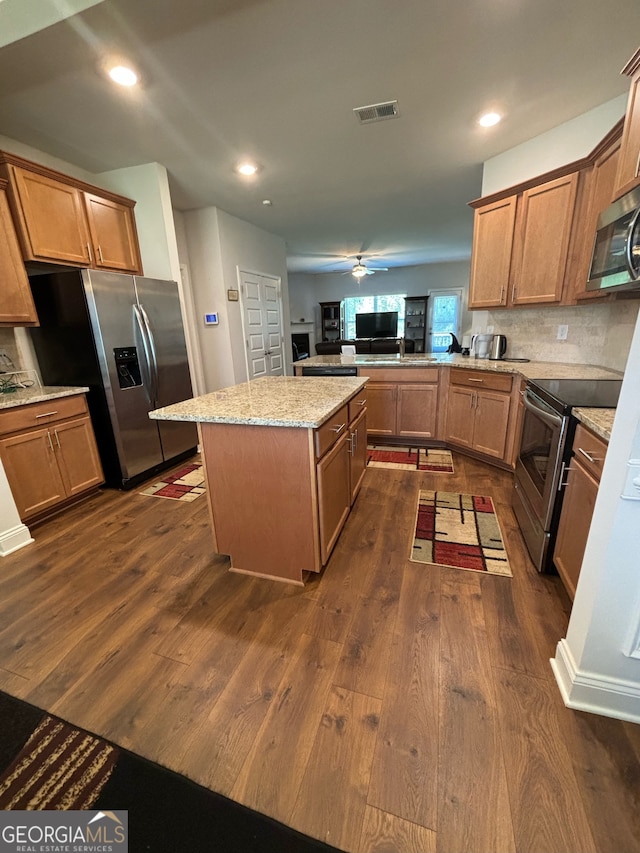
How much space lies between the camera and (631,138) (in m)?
1.78

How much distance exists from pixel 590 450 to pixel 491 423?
173cm

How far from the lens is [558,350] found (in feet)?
10.2

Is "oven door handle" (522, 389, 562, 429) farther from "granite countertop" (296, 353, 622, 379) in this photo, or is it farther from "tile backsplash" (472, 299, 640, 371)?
"tile backsplash" (472, 299, 640, 371)

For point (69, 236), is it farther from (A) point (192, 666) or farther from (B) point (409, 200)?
(B) point (409, 200)

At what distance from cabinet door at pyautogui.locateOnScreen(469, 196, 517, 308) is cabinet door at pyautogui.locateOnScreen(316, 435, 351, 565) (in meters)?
2.25

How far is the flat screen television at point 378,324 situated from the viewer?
9.83 meters

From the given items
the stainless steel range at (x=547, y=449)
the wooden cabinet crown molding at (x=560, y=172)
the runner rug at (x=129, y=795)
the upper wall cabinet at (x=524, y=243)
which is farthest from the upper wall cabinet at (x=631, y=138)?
the runner rug at (x=129, y=795)

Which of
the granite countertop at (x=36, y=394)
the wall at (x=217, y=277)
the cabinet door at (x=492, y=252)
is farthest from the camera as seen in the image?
the wall at (x=217, y=277)

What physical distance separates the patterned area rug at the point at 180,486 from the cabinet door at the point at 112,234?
195cm

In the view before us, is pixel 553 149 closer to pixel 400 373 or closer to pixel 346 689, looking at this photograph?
pixel 400 373

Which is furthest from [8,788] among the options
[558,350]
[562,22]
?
[558,350]

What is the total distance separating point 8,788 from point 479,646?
166 centimetres

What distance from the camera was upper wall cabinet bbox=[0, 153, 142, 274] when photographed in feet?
7.73

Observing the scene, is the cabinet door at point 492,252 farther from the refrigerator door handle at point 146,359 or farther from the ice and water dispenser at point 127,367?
the ice and water dispenser at point 127,367
